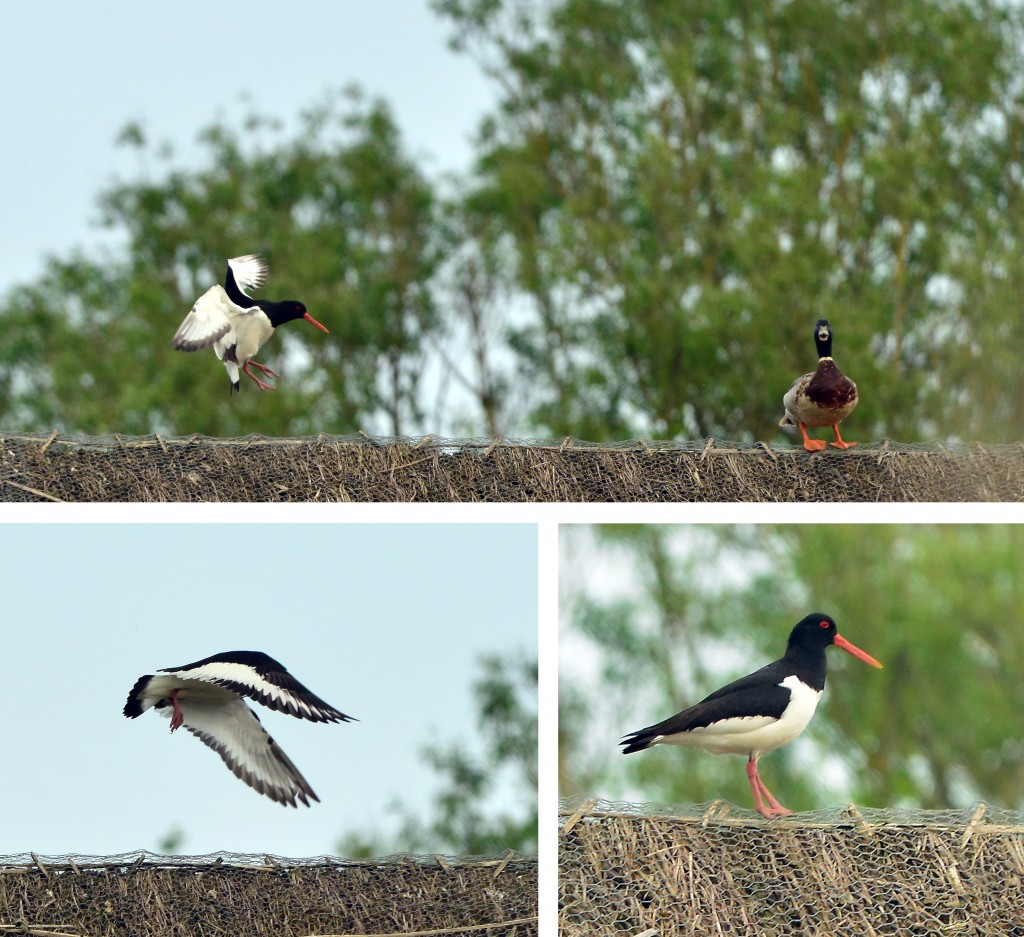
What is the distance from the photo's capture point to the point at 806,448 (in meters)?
6.30

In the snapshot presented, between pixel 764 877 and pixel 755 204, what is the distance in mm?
11339

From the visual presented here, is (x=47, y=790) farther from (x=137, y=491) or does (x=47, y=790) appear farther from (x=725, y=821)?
(x=725, y=821)

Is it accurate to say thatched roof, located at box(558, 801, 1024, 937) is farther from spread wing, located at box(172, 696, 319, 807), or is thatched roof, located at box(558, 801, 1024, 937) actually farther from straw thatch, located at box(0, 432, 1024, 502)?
straw thatch, located at box(0, 432, 1024, 502)

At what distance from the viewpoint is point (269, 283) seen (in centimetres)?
1540

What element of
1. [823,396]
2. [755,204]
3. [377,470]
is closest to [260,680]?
[377,470]

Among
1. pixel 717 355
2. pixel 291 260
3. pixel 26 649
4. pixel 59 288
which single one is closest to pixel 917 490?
pixel 26 649

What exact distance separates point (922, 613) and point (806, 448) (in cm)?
362

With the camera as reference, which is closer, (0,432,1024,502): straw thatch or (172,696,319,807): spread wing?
(172,696,319,807): spread wing

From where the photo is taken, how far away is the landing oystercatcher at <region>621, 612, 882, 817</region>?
4.11m

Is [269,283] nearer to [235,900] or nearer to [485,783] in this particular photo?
[485,783]

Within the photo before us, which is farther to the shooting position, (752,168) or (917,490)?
(752,168)

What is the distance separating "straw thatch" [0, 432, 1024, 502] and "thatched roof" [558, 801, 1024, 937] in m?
2.35

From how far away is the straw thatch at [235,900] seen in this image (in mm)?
4473

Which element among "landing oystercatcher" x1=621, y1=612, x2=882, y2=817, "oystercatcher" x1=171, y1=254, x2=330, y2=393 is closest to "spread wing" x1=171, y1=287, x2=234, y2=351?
"oystercatcher" x1=171, y1=254, x2=330, y2=393
